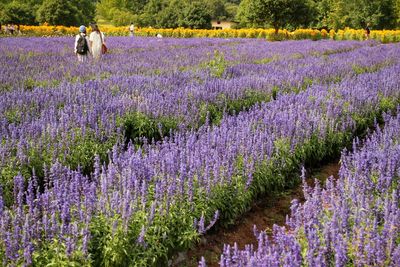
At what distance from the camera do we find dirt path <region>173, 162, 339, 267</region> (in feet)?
14.3

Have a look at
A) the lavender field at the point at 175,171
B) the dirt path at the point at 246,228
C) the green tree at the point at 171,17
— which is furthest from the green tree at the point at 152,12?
the dirt path at the point at 246,228

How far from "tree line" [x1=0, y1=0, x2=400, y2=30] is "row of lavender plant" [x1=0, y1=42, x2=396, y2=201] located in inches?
1231

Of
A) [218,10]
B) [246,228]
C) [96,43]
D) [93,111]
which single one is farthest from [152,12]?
[246,228]

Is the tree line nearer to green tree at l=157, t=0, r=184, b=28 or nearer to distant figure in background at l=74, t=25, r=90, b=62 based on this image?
green tree at l=157, t=0, r=184, b=28

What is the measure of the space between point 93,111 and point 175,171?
8.06ft

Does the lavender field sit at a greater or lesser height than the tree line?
lesser

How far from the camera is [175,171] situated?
14.3 feet

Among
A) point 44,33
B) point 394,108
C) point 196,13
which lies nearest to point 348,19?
point 196,13

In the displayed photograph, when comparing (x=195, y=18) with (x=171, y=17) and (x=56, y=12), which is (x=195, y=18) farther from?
(x=56, y=12)

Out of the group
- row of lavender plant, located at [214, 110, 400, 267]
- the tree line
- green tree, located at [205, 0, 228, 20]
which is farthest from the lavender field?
green tree, located at [205, 0, 228, 20]

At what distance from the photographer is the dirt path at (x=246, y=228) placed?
4367 mm

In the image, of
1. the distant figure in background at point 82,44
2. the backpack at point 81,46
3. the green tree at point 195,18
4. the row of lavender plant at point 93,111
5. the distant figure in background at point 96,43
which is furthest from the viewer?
the green tree at point 195,18

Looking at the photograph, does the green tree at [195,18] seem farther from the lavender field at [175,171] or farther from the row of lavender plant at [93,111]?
the lavender field at [175,171]

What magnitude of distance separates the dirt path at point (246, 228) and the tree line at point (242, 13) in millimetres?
34600
